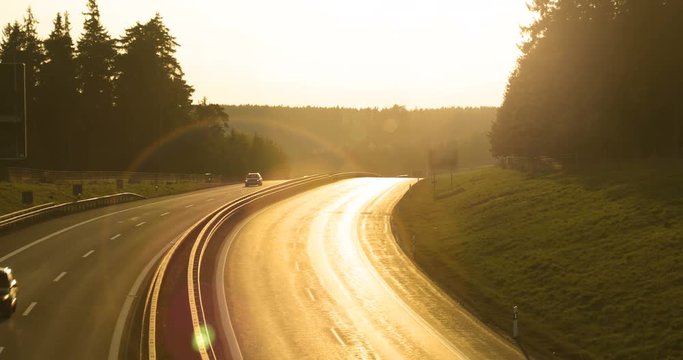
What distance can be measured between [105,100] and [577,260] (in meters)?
95.4

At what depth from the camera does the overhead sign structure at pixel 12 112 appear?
78.3ft

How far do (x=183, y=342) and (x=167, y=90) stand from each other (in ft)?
335

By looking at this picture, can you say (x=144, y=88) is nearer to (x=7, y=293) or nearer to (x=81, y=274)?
(x=81, y=274)

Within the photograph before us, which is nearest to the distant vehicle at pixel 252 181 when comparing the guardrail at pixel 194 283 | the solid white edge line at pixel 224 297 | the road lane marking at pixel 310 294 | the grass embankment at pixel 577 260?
the guardrail at pixel 194 283

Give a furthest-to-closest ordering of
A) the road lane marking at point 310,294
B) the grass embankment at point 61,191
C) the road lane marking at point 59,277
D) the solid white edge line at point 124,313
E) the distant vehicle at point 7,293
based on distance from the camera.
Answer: the grass embankment at point 61,191 < the road lane marking at point 59,277 < the road lane marking at point 310,294 < the distant vehicle at point 7,293 < the solid white edge line at point 124,313

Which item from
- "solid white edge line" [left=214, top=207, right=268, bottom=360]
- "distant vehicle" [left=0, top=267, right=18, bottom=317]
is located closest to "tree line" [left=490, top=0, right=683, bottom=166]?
"solid white edge line" [left=214, top=207, right=268, bottom=360]

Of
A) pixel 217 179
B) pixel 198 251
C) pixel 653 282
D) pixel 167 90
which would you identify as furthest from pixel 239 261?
pixel 167 90

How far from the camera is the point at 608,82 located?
A: 6775 cm

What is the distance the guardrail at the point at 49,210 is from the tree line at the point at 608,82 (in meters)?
41.2

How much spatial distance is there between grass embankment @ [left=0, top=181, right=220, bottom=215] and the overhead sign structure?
30.8m

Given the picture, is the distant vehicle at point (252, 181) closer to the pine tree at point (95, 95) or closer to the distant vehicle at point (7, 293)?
the pine tree at point (95, 95)

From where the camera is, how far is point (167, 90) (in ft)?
399

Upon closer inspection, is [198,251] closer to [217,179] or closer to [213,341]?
[213,341]

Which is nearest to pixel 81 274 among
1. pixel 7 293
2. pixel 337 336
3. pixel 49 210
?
pixel 7 293
